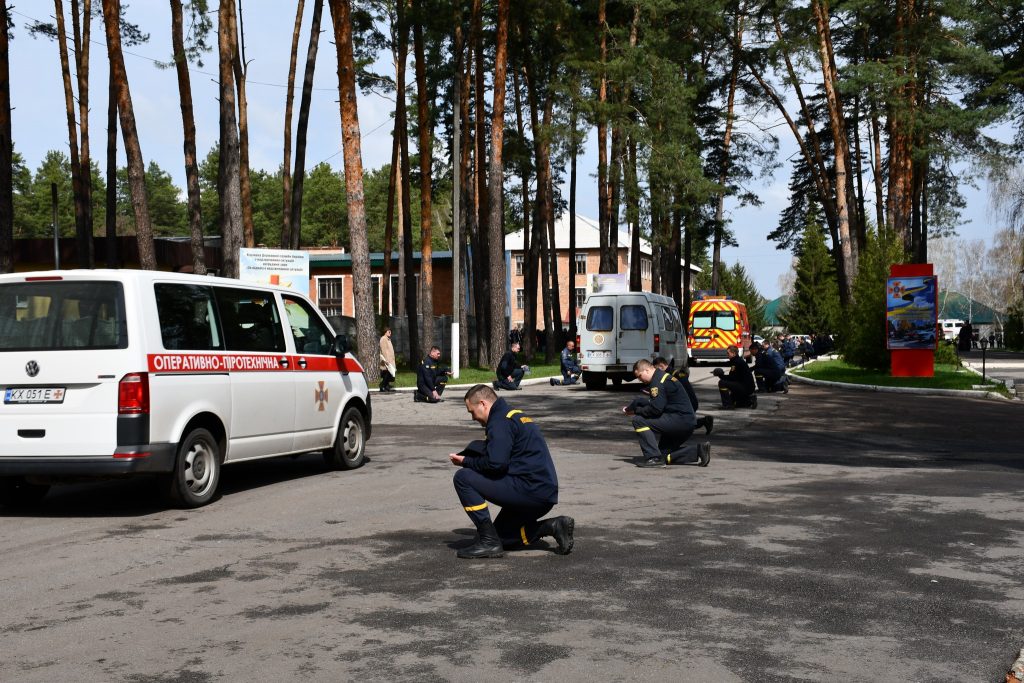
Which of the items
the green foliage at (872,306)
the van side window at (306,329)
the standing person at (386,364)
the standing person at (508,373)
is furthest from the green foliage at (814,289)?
the van side window at (306,329)

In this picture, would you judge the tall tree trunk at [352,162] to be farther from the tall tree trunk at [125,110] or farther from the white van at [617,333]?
the white van at [617,333]

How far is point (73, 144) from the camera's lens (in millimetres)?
38406

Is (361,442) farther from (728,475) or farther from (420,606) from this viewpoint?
(420,606)

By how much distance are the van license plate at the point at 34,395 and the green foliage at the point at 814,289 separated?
83481mm

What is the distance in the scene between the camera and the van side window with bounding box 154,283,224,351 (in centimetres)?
969

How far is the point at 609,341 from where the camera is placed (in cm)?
2848

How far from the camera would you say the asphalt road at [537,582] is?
522cm

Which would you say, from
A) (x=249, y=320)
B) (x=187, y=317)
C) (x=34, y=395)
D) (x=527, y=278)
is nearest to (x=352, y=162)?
(x=249, y=320)

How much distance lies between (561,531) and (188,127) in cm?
2673

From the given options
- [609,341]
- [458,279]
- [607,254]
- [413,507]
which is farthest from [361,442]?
[607,254]

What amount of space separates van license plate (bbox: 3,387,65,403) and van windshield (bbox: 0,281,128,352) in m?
0.33

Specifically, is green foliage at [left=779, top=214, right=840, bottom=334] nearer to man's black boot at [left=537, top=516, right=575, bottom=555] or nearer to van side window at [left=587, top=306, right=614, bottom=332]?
van side window at [left=587, top=306, right=614, bottom=332]

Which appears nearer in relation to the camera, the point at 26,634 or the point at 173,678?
the point at 173,678

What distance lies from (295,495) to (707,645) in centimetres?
620
